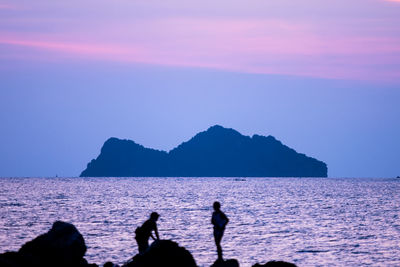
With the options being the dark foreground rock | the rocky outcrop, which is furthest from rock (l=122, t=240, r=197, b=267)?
the dark foreground rock

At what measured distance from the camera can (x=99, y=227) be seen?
5566 cm

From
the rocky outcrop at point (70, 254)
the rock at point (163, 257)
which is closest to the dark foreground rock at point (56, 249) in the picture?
the rocky outcrop at point (70, 254)

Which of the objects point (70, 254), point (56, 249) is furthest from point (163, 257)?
point (56, 249)

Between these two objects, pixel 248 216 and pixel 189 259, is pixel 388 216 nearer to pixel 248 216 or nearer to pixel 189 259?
pixel 248 216

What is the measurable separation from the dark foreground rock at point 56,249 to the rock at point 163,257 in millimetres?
2198

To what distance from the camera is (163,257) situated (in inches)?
861

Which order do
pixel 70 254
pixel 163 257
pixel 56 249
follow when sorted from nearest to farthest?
pixel 163 257
pixel 56 249
pixel 70 254

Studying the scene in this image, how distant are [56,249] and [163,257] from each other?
369cm

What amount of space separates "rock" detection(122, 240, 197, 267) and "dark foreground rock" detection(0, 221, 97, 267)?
2.20 m

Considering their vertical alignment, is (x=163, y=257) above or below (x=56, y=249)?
below

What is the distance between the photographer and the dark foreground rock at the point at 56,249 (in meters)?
22.2

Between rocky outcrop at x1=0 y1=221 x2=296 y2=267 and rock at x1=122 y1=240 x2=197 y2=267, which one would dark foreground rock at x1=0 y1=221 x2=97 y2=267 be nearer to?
rocky outcrop at x1=0 y1=221 x2=296 y2=267

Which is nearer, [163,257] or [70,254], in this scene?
[163,257]

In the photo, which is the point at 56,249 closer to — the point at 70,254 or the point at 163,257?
the point at 70,254
